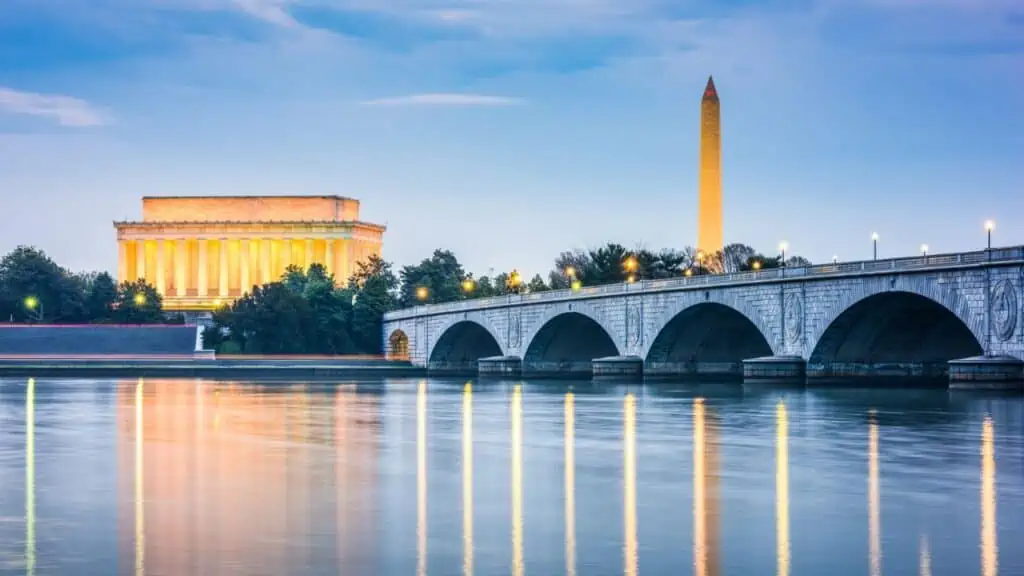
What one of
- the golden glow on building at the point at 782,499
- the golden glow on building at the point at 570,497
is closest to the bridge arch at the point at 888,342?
the golden glow on building at the point at 570,497

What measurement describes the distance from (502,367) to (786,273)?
36948 millimetres

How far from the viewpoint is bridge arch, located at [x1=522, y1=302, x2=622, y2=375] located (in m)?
111

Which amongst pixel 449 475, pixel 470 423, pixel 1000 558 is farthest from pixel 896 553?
pixel 470 423

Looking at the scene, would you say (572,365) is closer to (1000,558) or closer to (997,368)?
(997,368)

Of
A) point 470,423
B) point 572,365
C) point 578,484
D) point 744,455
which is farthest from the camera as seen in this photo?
point 572,365

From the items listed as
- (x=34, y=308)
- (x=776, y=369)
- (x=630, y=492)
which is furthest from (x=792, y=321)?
(x=34, y=308)

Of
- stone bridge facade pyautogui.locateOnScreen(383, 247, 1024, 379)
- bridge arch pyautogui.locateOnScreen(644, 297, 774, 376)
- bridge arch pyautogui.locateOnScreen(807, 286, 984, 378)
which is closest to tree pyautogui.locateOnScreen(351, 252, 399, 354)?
stone bridge facade pyautogui.locateOnScreen(383, 247, 1024, 379)

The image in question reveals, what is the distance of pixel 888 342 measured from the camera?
263 feet

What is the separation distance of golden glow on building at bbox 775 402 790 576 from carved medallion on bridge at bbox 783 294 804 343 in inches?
1399

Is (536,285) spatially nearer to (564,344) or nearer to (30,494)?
(564,344)

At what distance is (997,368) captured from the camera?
63.6m

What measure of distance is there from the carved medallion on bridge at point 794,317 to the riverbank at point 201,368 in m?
47.2

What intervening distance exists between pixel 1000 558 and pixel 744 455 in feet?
49.7

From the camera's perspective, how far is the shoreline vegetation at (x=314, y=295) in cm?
Result: 14688
